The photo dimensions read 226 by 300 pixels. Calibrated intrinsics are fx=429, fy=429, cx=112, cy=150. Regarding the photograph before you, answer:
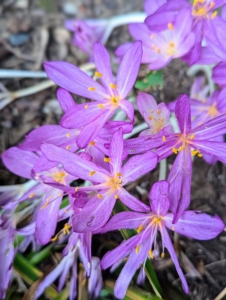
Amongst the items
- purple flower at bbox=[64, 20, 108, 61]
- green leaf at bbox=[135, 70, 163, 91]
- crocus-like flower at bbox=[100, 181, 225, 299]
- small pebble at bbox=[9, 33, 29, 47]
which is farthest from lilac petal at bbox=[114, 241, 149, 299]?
small pebble at bbox=[9, 33, 29, 47]

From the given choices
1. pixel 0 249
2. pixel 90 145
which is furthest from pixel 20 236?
pixel 90 145

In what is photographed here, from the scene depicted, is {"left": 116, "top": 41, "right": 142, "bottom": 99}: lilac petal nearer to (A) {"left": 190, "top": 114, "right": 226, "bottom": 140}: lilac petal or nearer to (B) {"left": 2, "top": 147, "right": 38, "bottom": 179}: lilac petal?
(A) {"left": 190, "top": 114, "right": 226, "bottom": 140}: lilac petal

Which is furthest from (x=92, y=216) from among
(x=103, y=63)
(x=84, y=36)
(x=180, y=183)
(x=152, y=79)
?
(x=84, y=36)

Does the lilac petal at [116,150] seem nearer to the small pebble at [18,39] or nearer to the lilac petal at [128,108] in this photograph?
the lilac petal at [128,108]

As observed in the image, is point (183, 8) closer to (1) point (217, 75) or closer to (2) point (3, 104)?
(1) point (217, 75)

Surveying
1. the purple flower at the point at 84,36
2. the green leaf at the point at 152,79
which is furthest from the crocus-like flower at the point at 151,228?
the purple flower at the point at 84,36

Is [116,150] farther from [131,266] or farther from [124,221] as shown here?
[131,266]
